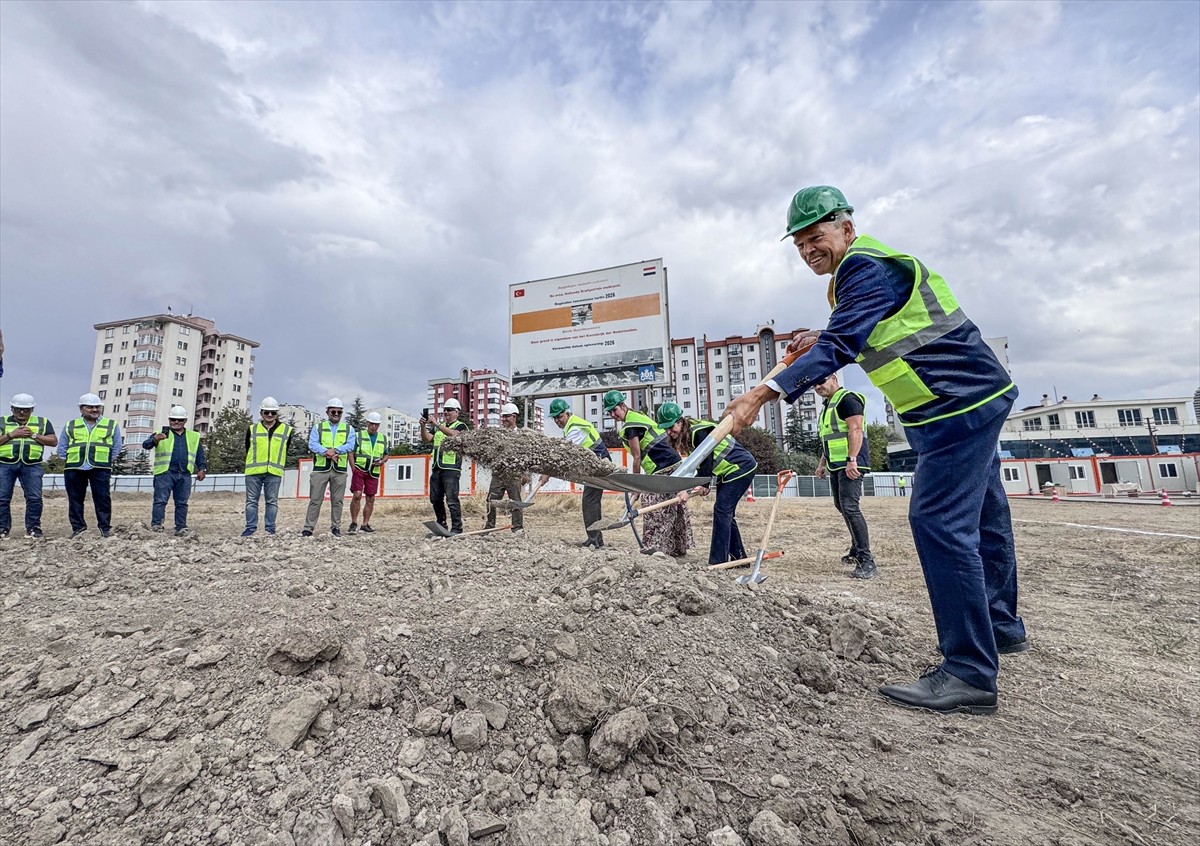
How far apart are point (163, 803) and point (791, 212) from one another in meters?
2.65

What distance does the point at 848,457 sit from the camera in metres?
4.84

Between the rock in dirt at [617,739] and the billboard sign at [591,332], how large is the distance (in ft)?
53.4

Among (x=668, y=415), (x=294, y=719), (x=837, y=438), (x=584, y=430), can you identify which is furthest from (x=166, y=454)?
(x=837, y=438)

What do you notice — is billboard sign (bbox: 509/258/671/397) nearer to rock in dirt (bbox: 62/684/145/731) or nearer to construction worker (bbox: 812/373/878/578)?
construction worker (bbox: 812/373/878/578)

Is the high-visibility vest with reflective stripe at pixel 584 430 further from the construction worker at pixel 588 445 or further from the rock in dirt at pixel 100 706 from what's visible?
the rock in dirt at pixel 100 706

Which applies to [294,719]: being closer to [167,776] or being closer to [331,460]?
[167,776]

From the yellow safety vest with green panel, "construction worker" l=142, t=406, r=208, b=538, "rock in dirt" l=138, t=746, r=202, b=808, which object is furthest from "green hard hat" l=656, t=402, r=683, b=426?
the yellow safety vest with green panel

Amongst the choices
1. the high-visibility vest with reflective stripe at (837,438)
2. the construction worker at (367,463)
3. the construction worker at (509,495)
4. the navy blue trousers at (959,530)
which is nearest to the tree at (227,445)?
the construction worker at (367,463)

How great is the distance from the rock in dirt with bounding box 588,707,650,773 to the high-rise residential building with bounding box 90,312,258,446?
2415 inches

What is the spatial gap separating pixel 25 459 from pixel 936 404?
8.67m

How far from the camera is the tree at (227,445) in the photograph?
3525 centimetres

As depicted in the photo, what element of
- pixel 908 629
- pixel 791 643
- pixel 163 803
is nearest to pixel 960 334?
pixel 791 643

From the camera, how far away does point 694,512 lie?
12664 mm

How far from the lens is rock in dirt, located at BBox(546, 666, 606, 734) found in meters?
1.58
